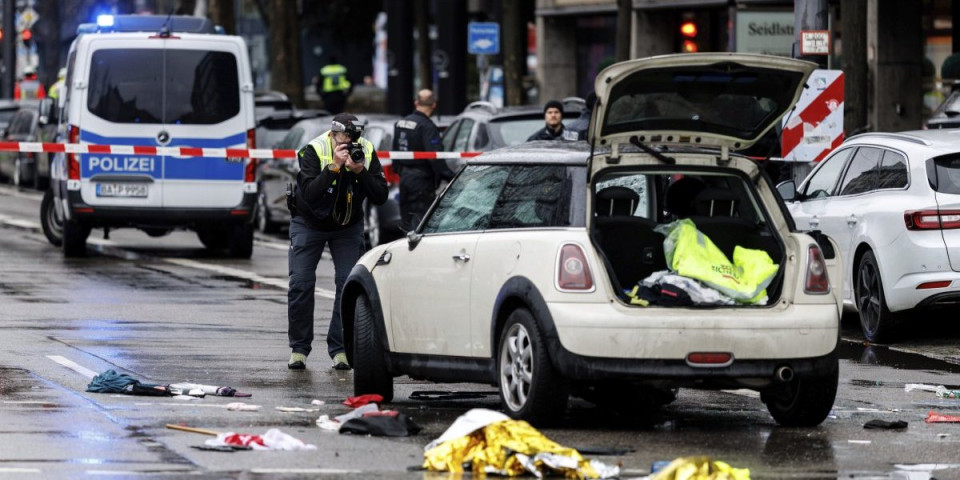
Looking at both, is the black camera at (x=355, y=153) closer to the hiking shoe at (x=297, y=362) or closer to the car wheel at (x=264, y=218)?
the hiking shoe at (x=297, y=362)

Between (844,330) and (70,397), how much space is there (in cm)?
702

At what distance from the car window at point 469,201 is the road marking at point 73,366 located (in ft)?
7.73

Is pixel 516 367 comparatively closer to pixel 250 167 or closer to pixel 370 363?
pixel 370 363

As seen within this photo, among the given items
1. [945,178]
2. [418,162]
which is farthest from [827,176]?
[418,162]

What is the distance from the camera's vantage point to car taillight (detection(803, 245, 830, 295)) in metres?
10.0

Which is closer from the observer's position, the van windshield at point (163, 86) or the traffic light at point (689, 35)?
the van windshield at point (163, 86)

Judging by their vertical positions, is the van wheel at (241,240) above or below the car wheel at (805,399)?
below

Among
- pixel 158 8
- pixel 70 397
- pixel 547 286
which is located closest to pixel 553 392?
pixel 547 286

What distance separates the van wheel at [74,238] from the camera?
22.2 meters

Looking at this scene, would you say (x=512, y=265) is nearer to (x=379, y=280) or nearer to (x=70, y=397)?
(x=379, y=280)

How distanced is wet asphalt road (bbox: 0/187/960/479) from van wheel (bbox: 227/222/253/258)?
4.44 m

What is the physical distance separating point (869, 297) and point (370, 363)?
16.6ft

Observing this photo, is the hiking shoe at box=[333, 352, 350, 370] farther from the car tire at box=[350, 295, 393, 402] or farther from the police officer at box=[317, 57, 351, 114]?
the police officer at box=[317, 57, 351, 114]

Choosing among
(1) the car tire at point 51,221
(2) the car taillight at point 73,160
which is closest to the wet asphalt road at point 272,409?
(2) the car taillight at point 73,160
